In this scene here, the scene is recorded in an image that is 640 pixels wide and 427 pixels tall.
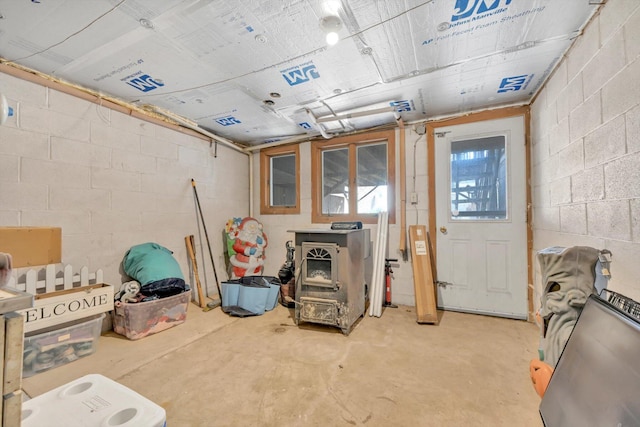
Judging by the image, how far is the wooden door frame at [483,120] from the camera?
2.66 m

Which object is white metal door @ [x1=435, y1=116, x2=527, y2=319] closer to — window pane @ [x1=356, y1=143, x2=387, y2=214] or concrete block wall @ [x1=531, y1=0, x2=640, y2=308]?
concrete block wall @ [x1=531, y1=0, x2=640, y2=308]

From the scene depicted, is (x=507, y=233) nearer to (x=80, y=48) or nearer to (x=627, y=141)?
(x=627, y=141)

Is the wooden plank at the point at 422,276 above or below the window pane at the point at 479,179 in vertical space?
below

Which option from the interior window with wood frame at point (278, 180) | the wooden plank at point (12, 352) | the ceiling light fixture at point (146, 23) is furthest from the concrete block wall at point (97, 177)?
the wooden plank at point (12, 352)

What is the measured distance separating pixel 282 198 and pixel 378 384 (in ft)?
9.60

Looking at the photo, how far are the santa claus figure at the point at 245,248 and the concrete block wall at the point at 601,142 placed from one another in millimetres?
3147

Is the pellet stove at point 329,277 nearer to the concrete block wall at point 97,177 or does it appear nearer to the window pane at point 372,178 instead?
the window pane at point 372,178

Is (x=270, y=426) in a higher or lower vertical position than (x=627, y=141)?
lower

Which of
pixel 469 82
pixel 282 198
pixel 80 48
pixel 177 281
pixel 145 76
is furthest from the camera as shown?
pixel 282 198

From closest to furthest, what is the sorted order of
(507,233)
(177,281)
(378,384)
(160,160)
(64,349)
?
(378,384), (64,349), (177,281), (507,233), (160,160)

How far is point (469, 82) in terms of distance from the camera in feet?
7.64

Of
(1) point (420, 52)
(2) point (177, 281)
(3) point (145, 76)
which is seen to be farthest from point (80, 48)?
(1) point (420, 52)

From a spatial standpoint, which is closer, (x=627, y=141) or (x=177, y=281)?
(x=627, y=141)

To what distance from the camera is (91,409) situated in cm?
82
